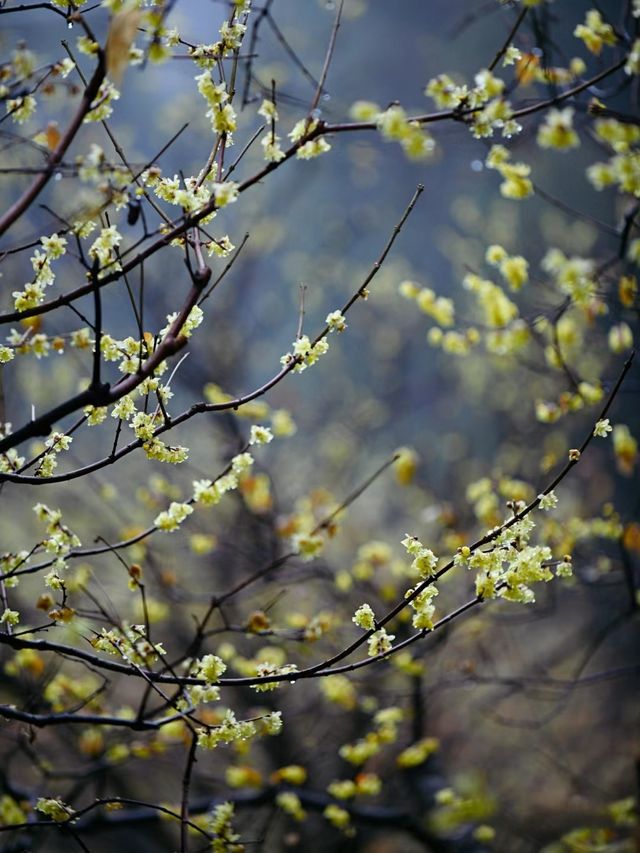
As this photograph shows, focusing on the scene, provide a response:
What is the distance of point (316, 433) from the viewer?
838cm

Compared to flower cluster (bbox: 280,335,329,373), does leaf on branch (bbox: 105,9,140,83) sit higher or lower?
higher

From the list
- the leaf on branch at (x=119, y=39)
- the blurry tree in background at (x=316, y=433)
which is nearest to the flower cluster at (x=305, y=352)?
the blurry tree in background at (x=316, y=433)

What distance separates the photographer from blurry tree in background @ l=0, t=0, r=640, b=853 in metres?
1.60

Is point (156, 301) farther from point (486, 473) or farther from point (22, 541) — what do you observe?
point (486, 473)

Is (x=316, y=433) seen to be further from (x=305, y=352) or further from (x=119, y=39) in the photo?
(x=119, y=39)

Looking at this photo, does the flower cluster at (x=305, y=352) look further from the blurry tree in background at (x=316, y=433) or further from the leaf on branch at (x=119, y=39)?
the leaf on branch at (x=119, y=39)

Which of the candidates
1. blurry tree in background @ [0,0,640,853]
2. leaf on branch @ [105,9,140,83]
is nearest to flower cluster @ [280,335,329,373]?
blurry tree in background @ [0,0,640,853]

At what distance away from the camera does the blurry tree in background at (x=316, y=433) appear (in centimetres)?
160

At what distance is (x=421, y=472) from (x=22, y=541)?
13.3 ft

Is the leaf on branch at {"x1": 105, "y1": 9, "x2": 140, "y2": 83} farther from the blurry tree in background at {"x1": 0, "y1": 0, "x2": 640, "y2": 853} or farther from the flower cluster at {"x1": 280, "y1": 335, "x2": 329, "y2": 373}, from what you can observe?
the flower cluster at {"x1": 280, "y1": 335, "x2": 329, "y2": 373}

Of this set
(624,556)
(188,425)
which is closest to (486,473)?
(188,425)

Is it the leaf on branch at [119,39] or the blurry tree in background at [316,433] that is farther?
the blurry tree in background at [316,433]

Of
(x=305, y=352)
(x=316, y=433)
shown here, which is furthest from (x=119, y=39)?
(x=316, y=433)

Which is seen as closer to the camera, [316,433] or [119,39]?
[119,39]
